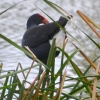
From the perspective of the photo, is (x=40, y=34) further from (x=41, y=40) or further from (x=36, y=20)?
(x=36, y=20)

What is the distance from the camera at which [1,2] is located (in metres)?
7.23

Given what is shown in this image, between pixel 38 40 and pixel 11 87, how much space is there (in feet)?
5.81

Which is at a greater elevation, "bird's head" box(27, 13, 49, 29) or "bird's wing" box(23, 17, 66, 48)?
"bird's head" box(27, 13, 49, 29)

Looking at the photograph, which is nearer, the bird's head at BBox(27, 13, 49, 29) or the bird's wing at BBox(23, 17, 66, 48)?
the bird's wing at BBox(23, 17, 66, 48)

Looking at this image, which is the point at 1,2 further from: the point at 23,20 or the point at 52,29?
the point at 52,29

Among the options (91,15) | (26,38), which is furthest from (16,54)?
(91,15)

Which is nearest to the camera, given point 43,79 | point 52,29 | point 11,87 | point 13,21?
point 43,79

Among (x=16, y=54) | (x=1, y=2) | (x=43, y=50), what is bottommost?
(x=43, y=50)

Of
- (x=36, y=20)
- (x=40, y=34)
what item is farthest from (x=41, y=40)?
(x=36, y=20)

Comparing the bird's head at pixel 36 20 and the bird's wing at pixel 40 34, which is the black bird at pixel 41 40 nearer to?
the bird's wing at pixel 40 34

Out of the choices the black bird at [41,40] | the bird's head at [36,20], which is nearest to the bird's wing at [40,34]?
the black bird at [41,40]

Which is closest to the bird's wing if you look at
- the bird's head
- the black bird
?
the black bird

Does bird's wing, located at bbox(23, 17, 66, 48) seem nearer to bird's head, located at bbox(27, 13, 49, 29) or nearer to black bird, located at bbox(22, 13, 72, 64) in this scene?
black bird, located at bbox(22, 13, 72, 64)

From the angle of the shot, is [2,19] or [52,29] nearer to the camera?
[52,29]
